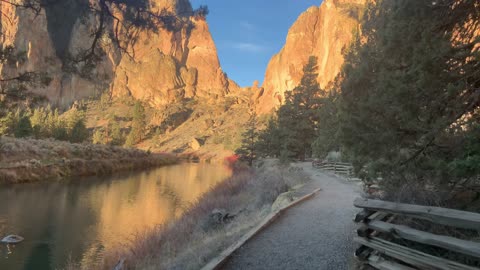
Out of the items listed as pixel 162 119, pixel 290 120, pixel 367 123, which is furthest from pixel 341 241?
pixel 162 119

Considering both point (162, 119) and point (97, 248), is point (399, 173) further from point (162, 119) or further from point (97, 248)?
point (162, 119)

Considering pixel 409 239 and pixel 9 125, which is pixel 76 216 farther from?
pixel 9 125

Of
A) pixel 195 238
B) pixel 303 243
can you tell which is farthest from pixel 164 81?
pixel 303 243

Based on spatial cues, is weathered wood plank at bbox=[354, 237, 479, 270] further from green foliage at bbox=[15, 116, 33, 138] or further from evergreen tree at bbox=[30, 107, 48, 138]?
green foliage at bbox=[15, 116, 33, 138]

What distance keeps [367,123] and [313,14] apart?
113 m

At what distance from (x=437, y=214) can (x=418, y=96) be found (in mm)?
3294

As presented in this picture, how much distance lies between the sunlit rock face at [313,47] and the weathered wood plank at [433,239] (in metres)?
74.0

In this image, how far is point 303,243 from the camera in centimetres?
812

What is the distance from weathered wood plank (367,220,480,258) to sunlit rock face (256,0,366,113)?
74045 mm

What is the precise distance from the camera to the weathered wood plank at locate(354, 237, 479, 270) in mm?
4052

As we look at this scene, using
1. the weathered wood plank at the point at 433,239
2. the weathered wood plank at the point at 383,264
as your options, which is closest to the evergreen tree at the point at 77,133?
the weathered wood plank at the point at 383,264

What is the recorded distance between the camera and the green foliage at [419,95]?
6270 mm

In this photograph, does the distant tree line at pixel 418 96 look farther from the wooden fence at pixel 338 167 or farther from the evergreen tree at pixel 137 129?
the evergreen tree at pixel 137 129

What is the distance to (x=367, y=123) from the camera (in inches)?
298
